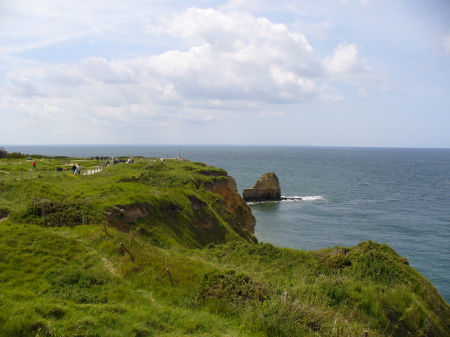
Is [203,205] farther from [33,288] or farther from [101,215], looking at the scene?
[33,288]

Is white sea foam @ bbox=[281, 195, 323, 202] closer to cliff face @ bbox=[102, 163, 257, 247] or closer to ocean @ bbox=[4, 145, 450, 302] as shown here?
ocean @ bbox=[4, 145, 450, 302]

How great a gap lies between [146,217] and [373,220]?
43265mm

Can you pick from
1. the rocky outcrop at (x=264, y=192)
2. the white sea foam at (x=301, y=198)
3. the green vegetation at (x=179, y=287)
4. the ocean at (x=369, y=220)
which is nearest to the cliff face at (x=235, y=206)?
the ocean at (x=369, y=220)

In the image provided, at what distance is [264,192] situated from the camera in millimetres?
79500

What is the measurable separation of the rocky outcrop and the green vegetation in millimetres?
56820

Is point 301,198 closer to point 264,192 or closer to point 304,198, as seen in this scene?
point 304,198

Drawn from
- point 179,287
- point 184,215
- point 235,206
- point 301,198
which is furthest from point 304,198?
point 179,287

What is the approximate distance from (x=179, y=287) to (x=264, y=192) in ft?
216

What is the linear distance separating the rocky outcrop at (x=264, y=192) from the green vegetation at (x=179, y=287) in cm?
5682

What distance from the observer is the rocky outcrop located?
79375 millimetres

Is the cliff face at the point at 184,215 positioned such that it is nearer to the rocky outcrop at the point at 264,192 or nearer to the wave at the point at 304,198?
the rocky outcrop at the point at 264,192

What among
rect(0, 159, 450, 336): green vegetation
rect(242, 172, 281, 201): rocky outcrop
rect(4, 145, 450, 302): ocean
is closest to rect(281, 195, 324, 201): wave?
rect(4, 145, 450, 302): ocean

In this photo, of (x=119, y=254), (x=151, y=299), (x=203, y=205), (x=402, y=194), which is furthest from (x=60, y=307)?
(x=402, y=194)

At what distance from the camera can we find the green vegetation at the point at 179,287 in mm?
11086
